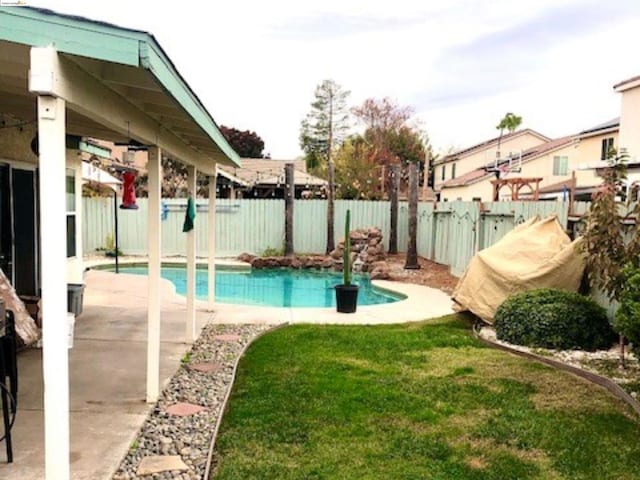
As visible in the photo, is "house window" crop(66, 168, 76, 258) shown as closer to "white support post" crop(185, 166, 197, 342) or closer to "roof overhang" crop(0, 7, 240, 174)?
"white support post" crop(185, 166, 197, 342)

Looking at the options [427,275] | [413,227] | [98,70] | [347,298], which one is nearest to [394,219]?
[413,227]

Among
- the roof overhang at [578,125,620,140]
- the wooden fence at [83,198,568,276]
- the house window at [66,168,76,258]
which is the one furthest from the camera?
the roof overhang at [578,125,620,140]

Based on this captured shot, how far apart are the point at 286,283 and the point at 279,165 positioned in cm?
2082

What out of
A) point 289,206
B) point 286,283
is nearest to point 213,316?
point 286,283

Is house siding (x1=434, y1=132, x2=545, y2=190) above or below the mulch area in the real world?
above

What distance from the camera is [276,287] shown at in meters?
14.9

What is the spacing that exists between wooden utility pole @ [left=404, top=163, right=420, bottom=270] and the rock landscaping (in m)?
1.00

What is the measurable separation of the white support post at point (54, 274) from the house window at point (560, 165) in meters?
32.1

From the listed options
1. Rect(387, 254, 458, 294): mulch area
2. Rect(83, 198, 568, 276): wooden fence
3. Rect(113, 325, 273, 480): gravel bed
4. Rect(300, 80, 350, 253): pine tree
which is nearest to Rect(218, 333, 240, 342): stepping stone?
Rect(113, 325, 273, 480): gravel bed

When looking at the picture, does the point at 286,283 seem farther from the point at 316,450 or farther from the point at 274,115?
the point at 274,115

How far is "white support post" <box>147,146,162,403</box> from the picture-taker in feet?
15.8

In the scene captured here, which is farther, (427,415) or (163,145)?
(163,145)

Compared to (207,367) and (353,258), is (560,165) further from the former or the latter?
(207,367)

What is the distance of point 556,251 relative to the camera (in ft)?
26.7
